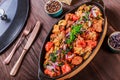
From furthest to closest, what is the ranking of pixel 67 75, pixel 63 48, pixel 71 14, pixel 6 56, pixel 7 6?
pixel 7 6 < pixel 6 56 < pixel 71 14 < pixel 63 48 < pixel 67 75

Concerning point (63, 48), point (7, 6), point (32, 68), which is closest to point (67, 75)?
point (63, 48)

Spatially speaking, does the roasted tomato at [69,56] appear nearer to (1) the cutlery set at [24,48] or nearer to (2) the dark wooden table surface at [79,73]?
(2) the dark wooden table surface at [79,73]

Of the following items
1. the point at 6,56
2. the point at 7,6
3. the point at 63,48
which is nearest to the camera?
the point at 63,48

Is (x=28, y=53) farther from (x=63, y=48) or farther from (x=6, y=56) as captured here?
(x=63, y=48)

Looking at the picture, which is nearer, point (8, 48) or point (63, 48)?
point (63, 48)

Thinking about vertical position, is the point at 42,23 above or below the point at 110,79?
above

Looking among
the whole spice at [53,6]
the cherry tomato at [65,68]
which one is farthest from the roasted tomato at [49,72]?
the whole spice at [53,6]

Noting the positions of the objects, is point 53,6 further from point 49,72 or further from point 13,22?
point 49,72

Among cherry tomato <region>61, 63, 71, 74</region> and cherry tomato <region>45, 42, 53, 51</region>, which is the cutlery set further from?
cherry tomato <region>61, 63, 71, 74</region>
